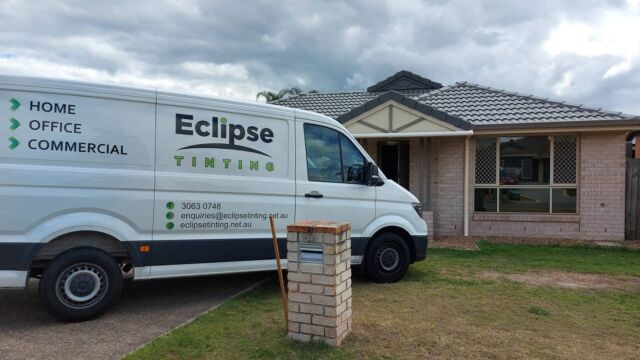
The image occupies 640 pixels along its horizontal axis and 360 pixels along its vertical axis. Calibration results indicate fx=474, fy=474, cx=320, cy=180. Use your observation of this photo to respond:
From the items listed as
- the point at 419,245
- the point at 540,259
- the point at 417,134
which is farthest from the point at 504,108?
the point at 419,245

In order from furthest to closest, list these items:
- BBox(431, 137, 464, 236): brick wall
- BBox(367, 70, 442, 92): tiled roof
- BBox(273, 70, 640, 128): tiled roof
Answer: BBox(367, 70, 442, 92): tiled roof, BBox(431, 137, 464, 236): brick wall, BBox(273, 70, 640, 128): tiled roof

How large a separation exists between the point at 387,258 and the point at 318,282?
2.70 m

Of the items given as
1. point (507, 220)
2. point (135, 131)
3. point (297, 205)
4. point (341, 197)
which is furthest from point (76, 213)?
point (507, 220)

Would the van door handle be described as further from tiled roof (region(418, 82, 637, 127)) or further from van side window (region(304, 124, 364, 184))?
tiled roof (region(418, 82, 637, 127))

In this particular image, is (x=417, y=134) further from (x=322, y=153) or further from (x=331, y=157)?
(x=322, y=153)

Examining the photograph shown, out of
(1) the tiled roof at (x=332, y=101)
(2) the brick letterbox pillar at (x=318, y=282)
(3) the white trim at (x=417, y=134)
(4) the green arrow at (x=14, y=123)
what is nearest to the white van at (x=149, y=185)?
(4) the green arrow at (x=14, y=123)

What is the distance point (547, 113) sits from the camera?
1136cm

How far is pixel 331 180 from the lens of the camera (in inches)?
249

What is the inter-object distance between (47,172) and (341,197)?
342cm

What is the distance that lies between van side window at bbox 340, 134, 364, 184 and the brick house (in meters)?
5.09

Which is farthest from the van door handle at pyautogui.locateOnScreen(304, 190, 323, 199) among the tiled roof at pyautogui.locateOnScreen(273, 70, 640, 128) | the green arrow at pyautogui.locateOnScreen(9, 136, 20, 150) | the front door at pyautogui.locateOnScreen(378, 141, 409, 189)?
the front door at pyautogui.locateOnScreen(378, 141, 409, 189)

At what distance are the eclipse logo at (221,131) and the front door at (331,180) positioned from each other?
546 millimetres

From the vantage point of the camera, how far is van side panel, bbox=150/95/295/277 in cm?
526

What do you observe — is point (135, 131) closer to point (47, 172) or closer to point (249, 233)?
point (47, 172)
